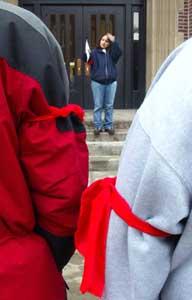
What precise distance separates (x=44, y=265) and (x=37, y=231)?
0.14 metres

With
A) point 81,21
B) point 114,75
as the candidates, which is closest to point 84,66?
point 81,21

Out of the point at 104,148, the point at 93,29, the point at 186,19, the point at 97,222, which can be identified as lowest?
the point at 104,148

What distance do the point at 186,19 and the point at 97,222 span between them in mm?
10164

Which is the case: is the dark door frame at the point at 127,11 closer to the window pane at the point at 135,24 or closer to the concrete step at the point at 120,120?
the window pane at the point at 135,24

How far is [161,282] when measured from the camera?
1.68 metres

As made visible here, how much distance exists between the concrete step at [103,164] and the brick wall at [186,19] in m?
3.49

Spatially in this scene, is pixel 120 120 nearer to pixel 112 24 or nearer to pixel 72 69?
pixel 72 69

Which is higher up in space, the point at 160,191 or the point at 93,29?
the point at 93,29

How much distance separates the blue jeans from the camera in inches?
404

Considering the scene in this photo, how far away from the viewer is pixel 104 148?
960 cm

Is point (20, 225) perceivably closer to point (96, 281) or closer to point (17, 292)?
point (17, 292)

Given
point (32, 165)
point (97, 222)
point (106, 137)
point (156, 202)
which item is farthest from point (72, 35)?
point (156, 202)

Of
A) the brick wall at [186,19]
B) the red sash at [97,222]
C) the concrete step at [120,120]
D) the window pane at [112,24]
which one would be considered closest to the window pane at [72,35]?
the window pane at [112,24]

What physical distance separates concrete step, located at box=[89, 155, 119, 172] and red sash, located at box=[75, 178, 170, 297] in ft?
22.7
